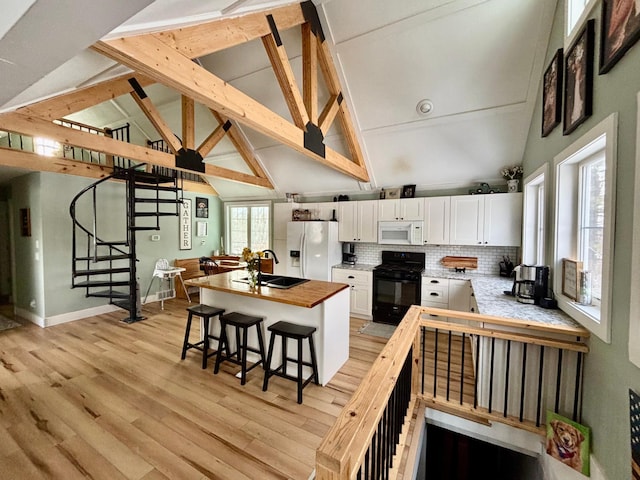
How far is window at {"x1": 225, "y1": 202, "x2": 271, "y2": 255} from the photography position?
6727 millimetres

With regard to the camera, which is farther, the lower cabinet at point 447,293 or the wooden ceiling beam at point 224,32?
the lower cabinet at point 447,293

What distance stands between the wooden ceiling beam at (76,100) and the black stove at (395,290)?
4.59 meters

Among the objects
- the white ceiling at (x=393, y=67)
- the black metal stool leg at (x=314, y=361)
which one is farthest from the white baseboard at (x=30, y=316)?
the black metal stool leg at (x=314, y=361)

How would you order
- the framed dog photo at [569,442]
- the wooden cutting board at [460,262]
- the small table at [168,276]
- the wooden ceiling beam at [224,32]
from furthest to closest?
the small table at [168,276]
the wooden cutting board at [460,262]
the wooden ceiling beam at [224,32]
the framed dog photo at [569,442]

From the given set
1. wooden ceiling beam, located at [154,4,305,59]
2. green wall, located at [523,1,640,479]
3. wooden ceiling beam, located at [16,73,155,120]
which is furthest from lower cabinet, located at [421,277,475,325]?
wooden ceiling beam, located at [16,73,155,120]

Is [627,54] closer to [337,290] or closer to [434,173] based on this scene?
[337,290]

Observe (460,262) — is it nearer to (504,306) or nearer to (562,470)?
(504,306)

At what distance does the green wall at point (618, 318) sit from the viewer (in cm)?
125

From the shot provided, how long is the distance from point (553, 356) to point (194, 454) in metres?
2.75

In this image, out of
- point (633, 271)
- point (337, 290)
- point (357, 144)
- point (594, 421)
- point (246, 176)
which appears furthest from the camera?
point (246, 176)

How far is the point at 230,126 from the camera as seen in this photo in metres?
4.87

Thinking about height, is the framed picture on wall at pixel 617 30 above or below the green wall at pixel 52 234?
above

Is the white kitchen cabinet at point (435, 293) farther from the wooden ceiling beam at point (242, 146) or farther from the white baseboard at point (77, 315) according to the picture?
the white baseboard at point (77, 315)

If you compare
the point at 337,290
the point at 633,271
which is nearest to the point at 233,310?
the point at 337,290
